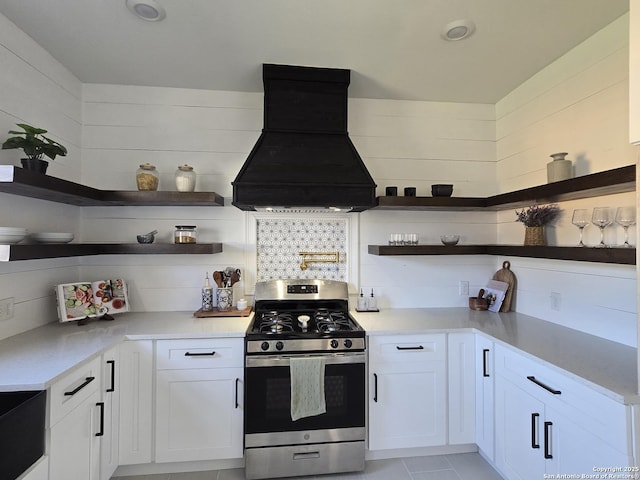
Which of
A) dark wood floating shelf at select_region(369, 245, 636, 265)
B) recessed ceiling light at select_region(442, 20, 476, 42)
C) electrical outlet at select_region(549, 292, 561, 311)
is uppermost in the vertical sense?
recessed ceiling light at select_region(442, 20, 476, 42)

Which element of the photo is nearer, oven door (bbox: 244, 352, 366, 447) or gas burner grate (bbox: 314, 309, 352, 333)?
oven door (bbox: 244, 352, 366, 447)

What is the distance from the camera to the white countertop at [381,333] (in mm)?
1364

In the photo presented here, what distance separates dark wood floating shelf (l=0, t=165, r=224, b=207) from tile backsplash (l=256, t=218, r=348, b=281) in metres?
0.47

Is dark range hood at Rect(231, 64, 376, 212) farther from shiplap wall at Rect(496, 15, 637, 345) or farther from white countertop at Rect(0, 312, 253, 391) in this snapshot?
shiplap wall at Rect(496, 15, 637, 345)

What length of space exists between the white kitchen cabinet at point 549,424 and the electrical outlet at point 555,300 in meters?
0.64

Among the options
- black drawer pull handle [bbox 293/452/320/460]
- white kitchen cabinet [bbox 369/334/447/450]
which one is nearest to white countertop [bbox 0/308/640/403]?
white kitchen cabinet [bbox 369/334/447/450]

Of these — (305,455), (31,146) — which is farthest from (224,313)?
(31,146)

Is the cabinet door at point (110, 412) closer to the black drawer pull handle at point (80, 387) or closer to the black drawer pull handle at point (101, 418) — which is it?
the black drawer pull handle at point (101, 418)

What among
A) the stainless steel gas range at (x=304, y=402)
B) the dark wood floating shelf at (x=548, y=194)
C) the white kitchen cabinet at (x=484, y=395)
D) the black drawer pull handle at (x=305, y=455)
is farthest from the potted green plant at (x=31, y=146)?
the white kitchen cabinet at (x=484, y=395)

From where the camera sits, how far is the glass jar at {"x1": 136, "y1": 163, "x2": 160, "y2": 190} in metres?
2.29

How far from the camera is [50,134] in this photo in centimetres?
212

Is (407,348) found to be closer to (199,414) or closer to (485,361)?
(485,361)

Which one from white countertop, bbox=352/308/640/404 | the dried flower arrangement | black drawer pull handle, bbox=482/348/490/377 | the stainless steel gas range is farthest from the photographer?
the dried flower arrangement

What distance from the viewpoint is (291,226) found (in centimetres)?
263
